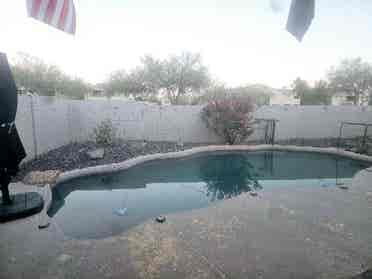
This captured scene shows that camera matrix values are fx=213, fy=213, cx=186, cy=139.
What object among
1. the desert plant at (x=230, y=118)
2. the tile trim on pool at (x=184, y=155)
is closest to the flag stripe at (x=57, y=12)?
the tile trim on pool at (x=184, y=155)

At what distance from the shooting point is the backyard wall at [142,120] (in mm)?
5355

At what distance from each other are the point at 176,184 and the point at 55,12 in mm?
3872

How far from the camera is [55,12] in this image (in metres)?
2.15

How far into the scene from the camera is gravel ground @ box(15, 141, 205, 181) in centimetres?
486

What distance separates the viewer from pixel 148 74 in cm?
1480

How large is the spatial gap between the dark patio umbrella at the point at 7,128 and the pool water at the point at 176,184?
3.61 feet

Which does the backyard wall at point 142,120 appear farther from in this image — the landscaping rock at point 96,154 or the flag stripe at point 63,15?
the flag stripe at point 63,15

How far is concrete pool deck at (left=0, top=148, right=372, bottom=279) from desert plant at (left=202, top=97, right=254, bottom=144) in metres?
4.70

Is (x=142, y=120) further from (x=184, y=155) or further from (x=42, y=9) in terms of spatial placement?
(x=42, y=9)

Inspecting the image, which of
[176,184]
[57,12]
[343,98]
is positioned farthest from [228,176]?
[343,98]

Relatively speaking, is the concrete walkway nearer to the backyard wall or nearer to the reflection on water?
the reflection on water

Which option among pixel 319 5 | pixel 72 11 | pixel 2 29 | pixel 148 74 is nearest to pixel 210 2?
pixel 319 5

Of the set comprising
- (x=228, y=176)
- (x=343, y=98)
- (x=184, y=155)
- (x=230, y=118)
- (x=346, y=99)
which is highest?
(x=343, y=98)

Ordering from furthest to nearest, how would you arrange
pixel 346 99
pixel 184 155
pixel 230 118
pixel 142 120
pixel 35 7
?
pixel 346 99 < pixel 142 120 < pixel 230 118 < pixel 184 155 < pixel 35 7
